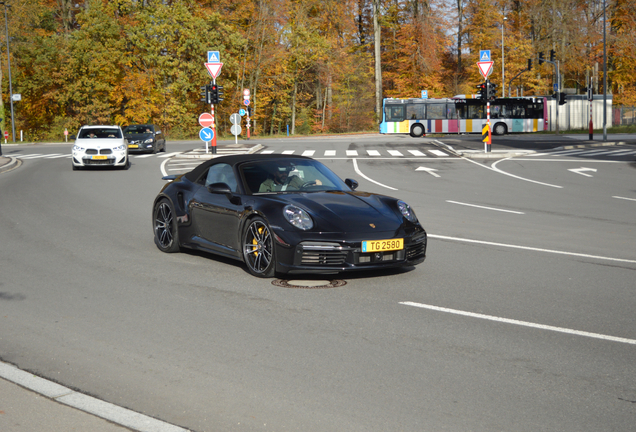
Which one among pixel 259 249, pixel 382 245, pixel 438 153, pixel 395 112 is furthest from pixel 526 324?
pixel 395 112

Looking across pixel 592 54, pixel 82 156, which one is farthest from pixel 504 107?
pixel 82 156

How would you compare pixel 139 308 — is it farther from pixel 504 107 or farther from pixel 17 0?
pixel 17 0

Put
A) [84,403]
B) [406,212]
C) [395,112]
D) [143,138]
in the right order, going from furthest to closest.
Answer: [395,112] < [143,138] < [406,212] < [84,403]

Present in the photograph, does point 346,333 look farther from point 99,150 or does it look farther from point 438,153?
point 438,153

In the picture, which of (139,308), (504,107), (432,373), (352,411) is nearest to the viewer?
(352,411)

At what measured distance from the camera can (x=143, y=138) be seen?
35.8m

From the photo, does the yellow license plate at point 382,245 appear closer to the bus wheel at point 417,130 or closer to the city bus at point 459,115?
the city bus at point 459,115

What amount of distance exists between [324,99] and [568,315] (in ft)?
211

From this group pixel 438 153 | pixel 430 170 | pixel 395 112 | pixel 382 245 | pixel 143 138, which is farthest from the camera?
pixel 395 112

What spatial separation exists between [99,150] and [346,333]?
21401 millimetres

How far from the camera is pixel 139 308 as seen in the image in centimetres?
657

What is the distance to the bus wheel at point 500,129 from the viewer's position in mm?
54031

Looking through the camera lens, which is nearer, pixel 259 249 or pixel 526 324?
pixel 526 324

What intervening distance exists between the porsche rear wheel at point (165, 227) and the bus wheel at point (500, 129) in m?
47.3
